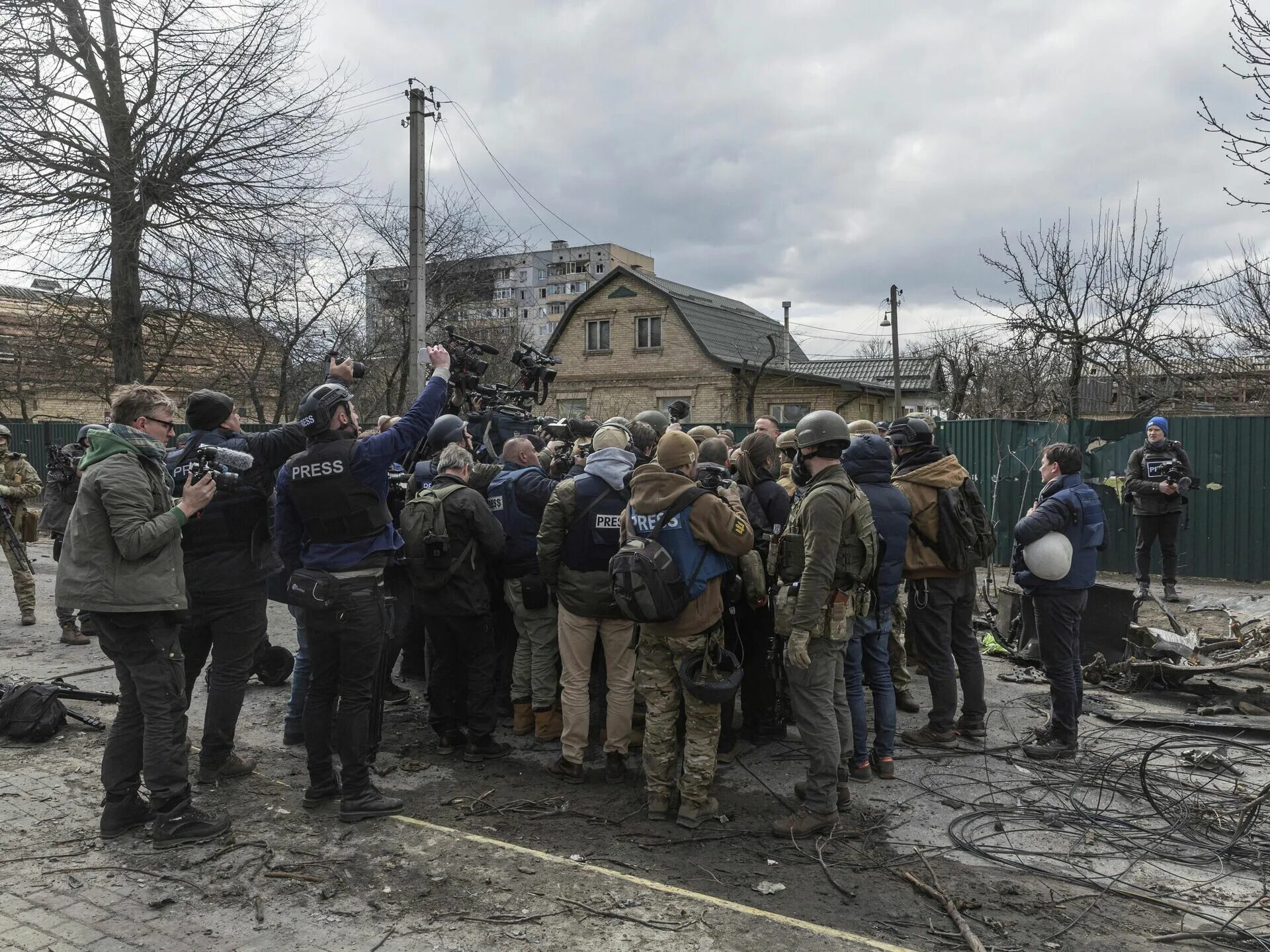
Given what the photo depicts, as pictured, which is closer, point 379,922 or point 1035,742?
point 379,922

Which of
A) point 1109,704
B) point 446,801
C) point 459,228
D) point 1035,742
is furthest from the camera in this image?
point 459,228

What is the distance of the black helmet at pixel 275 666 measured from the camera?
6598mm

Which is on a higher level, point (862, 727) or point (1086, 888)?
point (862, 727)

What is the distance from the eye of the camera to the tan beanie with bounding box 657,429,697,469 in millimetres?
4508

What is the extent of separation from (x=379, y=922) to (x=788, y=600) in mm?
2329

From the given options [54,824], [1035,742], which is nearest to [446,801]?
[54,824]

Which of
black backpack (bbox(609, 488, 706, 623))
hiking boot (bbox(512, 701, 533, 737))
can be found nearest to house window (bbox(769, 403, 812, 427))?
hiking boot (bbox(512, 701, 533, 737))

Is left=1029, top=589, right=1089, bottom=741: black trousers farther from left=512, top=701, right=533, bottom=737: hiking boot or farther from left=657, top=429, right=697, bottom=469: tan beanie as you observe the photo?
left=512, top=701, right=533, bottom=737: hiking boot

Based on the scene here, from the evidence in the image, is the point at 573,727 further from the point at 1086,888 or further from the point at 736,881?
the point at 1086,888

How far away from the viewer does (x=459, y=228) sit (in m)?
22.9

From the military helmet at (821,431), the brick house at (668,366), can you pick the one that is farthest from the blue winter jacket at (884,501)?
the brick house at (668,366)

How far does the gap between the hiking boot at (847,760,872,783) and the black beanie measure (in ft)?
13.0

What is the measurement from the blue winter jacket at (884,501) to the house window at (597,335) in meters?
29.1

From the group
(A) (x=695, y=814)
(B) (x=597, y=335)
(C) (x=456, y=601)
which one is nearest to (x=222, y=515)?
(C) (x=456, y=601)
